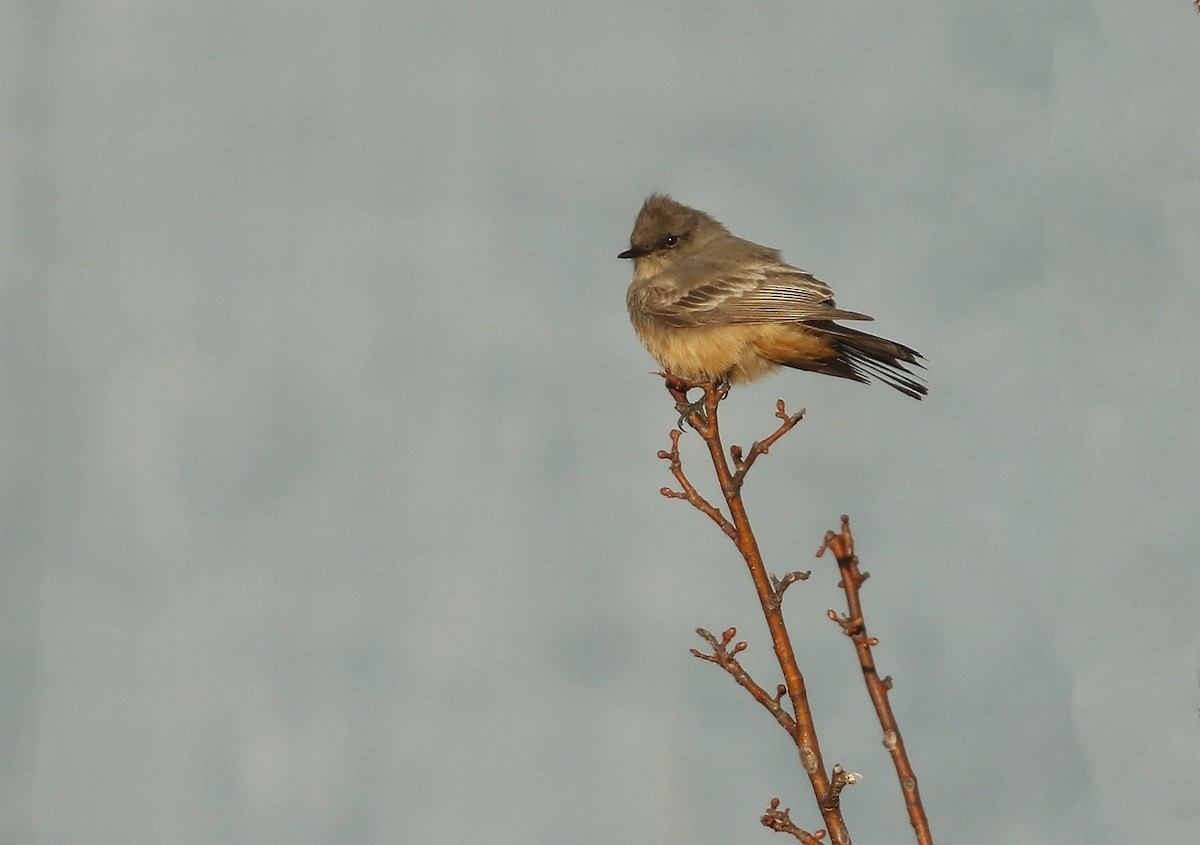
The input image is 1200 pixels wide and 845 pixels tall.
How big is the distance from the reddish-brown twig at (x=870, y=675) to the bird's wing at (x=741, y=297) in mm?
3415

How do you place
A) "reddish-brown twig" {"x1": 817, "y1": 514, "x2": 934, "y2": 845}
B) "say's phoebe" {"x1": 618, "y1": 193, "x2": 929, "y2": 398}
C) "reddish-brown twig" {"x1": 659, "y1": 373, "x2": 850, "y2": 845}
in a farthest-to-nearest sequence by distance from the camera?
1. "say's phoebe" {"x1": 618, "y1": 193, "x2": 929, "y2": 398}
2. "reddish-brown twig" {"x1": 659, "y1": 373, "x2": 850, "y2": 845}
3. "reddish-brown twig" {"x1": 817, "y1": 514, "x2": 934, "y2": 845}

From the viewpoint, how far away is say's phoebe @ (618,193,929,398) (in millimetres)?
5809

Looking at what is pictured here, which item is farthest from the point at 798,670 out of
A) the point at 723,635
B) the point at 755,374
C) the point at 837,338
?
the point at 755,374

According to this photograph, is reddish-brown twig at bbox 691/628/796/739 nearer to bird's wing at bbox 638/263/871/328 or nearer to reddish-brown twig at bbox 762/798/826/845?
reddish-brown twig at bbox 762/798/826/845

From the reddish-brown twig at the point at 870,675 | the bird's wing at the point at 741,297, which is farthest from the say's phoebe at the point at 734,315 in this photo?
the reddish-brown twig at the point at 870,675

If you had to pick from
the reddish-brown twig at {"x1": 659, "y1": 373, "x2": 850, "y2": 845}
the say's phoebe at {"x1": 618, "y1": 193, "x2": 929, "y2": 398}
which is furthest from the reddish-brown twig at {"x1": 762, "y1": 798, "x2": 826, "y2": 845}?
the say's phoebe at {"x1": 618, "y1": 193, "x2": 929, "y2": 398}

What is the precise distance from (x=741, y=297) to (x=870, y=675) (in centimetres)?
401

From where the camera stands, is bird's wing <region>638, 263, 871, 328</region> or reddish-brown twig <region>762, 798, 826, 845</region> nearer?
reddish-brown twig <region>762, 798, 826, 845</region>

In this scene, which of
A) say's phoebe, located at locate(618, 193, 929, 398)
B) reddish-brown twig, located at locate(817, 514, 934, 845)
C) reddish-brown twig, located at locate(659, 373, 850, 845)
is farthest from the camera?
say's phoebe, located at locate(618, 193, 929, 398)

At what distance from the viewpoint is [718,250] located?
275 inches

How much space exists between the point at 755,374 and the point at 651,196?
1.58 metres

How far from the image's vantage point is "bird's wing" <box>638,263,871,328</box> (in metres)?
6.00

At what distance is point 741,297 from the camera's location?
6277 millimetres

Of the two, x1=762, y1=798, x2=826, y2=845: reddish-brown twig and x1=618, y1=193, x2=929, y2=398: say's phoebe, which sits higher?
x1=618, y1=193, x2=929, y2=398: say's phoebe
